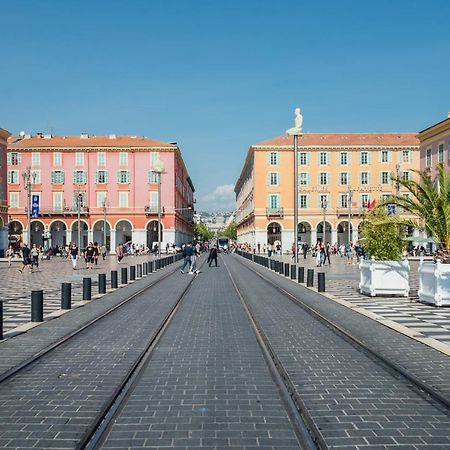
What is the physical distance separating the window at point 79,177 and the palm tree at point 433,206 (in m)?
63.1

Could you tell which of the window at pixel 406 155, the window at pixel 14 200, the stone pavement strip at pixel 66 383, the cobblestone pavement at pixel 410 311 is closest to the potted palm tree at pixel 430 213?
the cobblestone pavement at pixel 410 311

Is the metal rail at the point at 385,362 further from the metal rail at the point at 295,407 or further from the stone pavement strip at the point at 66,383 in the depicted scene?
the stone pavement strip at the point at 66,383

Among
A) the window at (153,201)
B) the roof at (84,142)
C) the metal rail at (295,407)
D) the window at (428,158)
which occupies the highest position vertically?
the roof at (84,142)

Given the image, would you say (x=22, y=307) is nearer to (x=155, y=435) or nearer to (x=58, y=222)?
(x=155, y=435)

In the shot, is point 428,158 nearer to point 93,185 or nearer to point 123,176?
point 123,176

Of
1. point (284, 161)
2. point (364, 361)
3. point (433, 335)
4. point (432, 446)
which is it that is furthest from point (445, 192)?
point (284, 161)

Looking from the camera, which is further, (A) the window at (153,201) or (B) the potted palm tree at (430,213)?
(A) the window at (153,201)

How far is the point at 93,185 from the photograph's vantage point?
76250 mm

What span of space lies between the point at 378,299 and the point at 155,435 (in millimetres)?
12785

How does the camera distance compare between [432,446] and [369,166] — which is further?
[369,166]

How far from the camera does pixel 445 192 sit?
17.1m

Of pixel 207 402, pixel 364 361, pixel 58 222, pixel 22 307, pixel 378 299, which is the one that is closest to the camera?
pixel 207 402

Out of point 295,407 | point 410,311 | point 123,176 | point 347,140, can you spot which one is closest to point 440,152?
point 347,140

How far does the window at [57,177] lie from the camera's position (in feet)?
250
